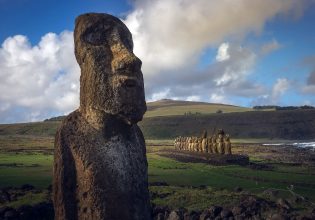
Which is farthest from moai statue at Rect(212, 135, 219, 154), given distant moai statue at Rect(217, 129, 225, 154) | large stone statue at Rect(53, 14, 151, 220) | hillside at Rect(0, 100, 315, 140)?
hillside at Rect(0, 100, 315, 140)

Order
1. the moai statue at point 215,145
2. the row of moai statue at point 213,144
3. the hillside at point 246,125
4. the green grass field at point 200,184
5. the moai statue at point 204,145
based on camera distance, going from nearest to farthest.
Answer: the green grass field at point 200,184
the row of moai statue at point 213,144
the moai statue at point 215,145
the moai statue at point 204,145
the hillside at point 246,125

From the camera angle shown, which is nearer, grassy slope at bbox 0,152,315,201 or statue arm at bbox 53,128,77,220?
statue arm at bbox 53,128,77,220

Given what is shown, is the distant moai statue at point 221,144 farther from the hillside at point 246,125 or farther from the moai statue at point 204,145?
the hillside at point 246,125

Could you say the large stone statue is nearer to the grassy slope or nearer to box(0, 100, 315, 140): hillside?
the grassy slope

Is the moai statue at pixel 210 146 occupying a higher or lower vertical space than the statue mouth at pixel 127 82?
lower

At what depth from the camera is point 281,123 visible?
4373 inches

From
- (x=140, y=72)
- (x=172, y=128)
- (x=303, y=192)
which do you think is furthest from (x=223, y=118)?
(x=140, y=72)

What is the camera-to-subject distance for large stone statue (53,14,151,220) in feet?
17.1

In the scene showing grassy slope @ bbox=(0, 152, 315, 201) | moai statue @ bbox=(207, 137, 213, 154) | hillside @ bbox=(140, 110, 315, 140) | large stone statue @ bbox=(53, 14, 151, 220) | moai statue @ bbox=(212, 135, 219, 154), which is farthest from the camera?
hillside @ bbox=(140, 110, 315, 140)

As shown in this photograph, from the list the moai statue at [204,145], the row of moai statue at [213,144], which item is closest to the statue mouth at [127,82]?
the row of moai statue at [213,144]

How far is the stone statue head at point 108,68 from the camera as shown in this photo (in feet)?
17.2

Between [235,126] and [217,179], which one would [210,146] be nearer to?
[217,179]

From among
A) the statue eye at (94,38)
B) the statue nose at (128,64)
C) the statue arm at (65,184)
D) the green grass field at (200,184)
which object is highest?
the statue eye at (94,38)

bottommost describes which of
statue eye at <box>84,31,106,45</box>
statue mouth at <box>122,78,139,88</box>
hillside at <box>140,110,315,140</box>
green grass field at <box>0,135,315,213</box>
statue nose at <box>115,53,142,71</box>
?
green grass field at <box>0,135,315,213</box>
